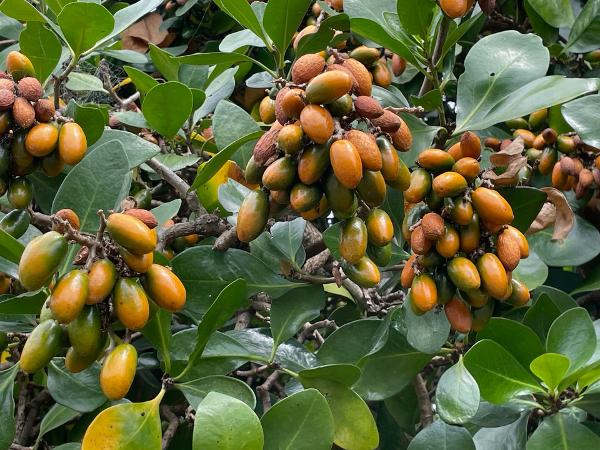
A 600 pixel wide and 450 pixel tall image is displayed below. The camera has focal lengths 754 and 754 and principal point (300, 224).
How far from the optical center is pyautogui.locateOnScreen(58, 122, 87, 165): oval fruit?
3.52ft

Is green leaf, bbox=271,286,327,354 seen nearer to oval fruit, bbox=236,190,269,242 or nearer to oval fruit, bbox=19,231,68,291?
oval fruit, bbox=236,190,269,242

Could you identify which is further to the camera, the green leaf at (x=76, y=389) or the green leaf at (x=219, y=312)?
the green leaf at (x=76, y=389)

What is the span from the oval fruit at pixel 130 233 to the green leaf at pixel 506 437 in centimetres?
64

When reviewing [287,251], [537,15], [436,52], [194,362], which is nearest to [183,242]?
[287,251]

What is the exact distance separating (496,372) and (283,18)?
68 centimetres

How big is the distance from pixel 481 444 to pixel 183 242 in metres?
0.73

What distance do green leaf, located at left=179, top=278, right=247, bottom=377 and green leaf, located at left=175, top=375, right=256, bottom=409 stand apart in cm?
5

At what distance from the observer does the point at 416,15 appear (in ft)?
4.26

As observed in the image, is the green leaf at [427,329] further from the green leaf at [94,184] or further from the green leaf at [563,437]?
the green leaf at [94,184]

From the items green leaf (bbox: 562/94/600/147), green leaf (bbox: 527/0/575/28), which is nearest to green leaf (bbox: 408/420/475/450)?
green leaf (bbox: 562/94/600/147)

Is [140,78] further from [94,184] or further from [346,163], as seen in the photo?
[346,163]

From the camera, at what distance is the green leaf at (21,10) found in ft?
4.56

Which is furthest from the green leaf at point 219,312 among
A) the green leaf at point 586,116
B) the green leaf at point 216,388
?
the green leaf at point 586,116

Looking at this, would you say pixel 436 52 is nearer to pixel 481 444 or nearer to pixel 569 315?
pixel 569 315
